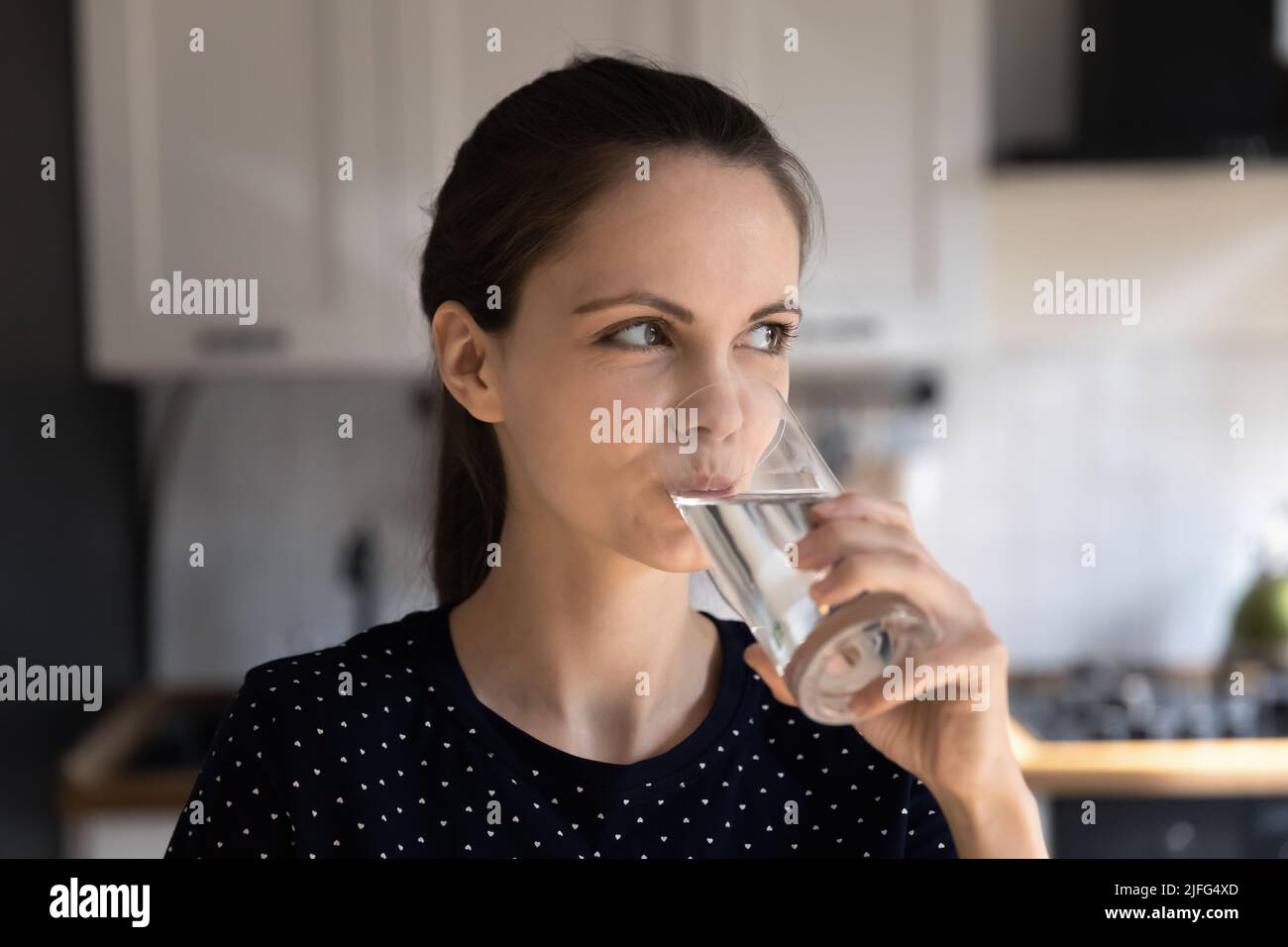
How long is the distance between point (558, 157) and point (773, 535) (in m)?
0.28

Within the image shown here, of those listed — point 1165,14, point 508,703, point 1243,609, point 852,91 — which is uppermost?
point 1165,14

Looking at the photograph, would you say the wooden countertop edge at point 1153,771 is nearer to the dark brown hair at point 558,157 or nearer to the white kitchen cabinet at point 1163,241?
the white kitchen cabinet at point 1163,241

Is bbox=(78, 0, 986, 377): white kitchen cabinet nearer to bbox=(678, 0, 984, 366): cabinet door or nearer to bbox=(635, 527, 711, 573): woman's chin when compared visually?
bbox=(678, 0, 984, 366): cabinet door

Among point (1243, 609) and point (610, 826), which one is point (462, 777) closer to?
point (610, 826)

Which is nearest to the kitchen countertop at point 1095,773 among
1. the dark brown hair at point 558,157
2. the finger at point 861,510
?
the dark brown hair at point 558,157

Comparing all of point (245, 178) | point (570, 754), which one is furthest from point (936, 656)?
point (245, 178)

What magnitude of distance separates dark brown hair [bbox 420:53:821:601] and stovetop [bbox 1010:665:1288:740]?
40.0 inches

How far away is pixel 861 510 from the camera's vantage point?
1.60 ft

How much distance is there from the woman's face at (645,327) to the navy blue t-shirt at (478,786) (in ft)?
0.42

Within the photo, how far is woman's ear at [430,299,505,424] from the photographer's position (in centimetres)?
70

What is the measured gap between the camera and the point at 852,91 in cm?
148
